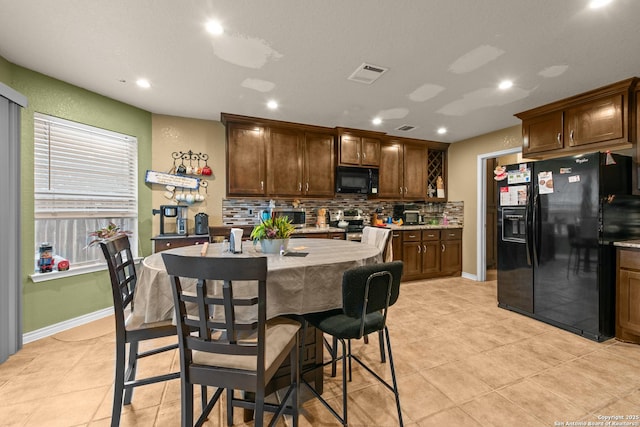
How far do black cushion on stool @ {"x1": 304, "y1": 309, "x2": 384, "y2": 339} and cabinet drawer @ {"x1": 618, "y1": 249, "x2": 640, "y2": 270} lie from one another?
2.53 meters

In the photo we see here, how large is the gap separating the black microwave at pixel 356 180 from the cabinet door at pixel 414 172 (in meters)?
0.70

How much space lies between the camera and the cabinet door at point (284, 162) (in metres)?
3.98

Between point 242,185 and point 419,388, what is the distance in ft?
10.1

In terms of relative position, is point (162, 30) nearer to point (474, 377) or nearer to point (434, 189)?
point (474, 377)

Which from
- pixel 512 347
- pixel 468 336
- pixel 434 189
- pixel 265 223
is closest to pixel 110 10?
pixel 265 223

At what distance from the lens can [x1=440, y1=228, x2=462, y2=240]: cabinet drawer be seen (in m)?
4.78

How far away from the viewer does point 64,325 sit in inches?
107

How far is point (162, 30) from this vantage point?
1944 mm

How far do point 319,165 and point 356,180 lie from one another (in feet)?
2.19

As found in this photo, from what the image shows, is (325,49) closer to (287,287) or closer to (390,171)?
(287,287)

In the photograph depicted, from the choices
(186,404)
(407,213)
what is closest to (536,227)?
(407,213)

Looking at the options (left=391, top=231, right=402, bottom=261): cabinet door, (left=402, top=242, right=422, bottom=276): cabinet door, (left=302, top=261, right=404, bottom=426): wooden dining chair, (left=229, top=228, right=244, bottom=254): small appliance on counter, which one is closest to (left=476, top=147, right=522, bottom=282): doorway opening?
(left=402, top=242, right=422, bottom=276): cabinet door

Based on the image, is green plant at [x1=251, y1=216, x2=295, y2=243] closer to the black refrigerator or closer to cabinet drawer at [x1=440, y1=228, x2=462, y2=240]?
the black refrigerator

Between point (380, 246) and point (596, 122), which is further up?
point (596, 122)
